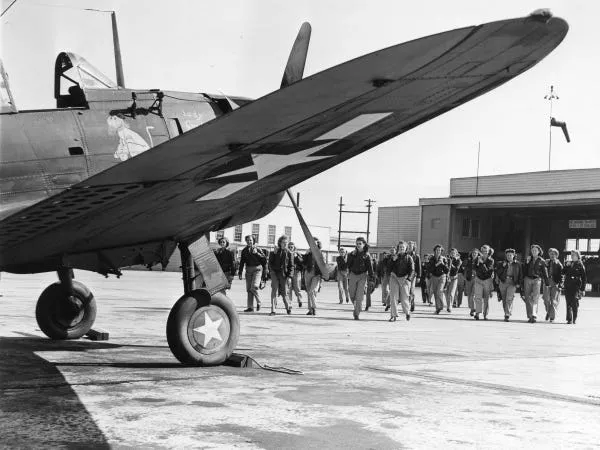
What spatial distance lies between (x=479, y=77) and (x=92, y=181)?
253cm

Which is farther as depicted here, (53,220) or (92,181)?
(53,220)

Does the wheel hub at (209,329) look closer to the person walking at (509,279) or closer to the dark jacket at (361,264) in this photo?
the dark jacket at (361,264)

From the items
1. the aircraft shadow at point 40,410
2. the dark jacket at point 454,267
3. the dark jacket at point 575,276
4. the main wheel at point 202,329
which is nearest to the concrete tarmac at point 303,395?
the aircraft shadow at point 40,410

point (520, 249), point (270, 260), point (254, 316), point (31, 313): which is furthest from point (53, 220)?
point (520, 249)

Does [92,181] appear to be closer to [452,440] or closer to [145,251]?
[452,440]

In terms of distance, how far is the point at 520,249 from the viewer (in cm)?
5250

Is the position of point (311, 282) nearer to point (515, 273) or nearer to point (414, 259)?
point (414, 259)

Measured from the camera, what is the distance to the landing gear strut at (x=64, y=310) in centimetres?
945

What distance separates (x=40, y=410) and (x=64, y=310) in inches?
183

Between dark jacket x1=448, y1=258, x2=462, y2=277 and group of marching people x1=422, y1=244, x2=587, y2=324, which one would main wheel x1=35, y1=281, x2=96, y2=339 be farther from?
dark jacket x1=448, y1=258, x2=462, y2=277

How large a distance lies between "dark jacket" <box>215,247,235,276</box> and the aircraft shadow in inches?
385

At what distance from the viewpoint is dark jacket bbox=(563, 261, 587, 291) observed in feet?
58.4

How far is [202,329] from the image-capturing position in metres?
7.41

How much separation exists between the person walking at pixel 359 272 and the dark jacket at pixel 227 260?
2.97 metres
